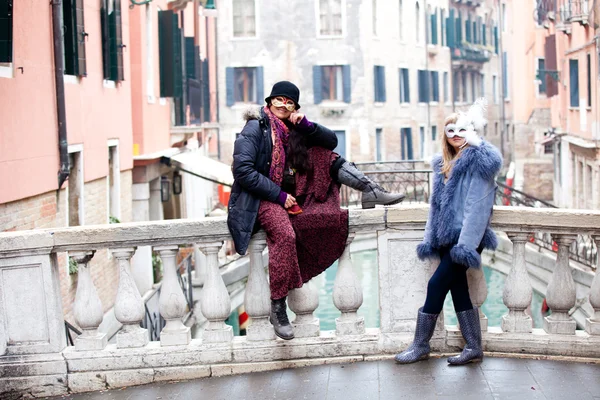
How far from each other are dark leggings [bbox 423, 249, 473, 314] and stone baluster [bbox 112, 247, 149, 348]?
177 centimetres

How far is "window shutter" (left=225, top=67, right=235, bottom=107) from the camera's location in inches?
1874

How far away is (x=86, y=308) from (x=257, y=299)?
3.45 ft

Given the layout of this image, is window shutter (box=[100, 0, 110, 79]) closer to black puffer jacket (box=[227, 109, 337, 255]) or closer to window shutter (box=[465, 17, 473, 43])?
black puffer jacket (box=[227, 109, 337, 255])

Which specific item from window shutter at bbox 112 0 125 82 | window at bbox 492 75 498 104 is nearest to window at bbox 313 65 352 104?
window at bbox 492 75 498 104

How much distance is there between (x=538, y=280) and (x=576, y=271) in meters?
3.67

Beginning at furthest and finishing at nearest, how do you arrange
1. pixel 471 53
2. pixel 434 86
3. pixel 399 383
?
pixel 471 53
pixel 434 86
pixel 399 383

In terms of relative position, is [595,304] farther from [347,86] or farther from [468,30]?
[468,30]

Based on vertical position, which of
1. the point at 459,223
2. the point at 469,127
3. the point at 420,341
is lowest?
the point at 420,341

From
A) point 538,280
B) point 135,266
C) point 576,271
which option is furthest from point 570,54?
point 135,266

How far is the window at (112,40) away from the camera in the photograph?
1795 cm

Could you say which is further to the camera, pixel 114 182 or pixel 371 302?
pixel 371 302

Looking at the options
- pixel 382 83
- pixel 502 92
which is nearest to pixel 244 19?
pixel 382 83

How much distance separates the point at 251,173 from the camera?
6457mm

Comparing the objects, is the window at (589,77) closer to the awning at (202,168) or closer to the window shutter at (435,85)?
the awning at (202,168)
